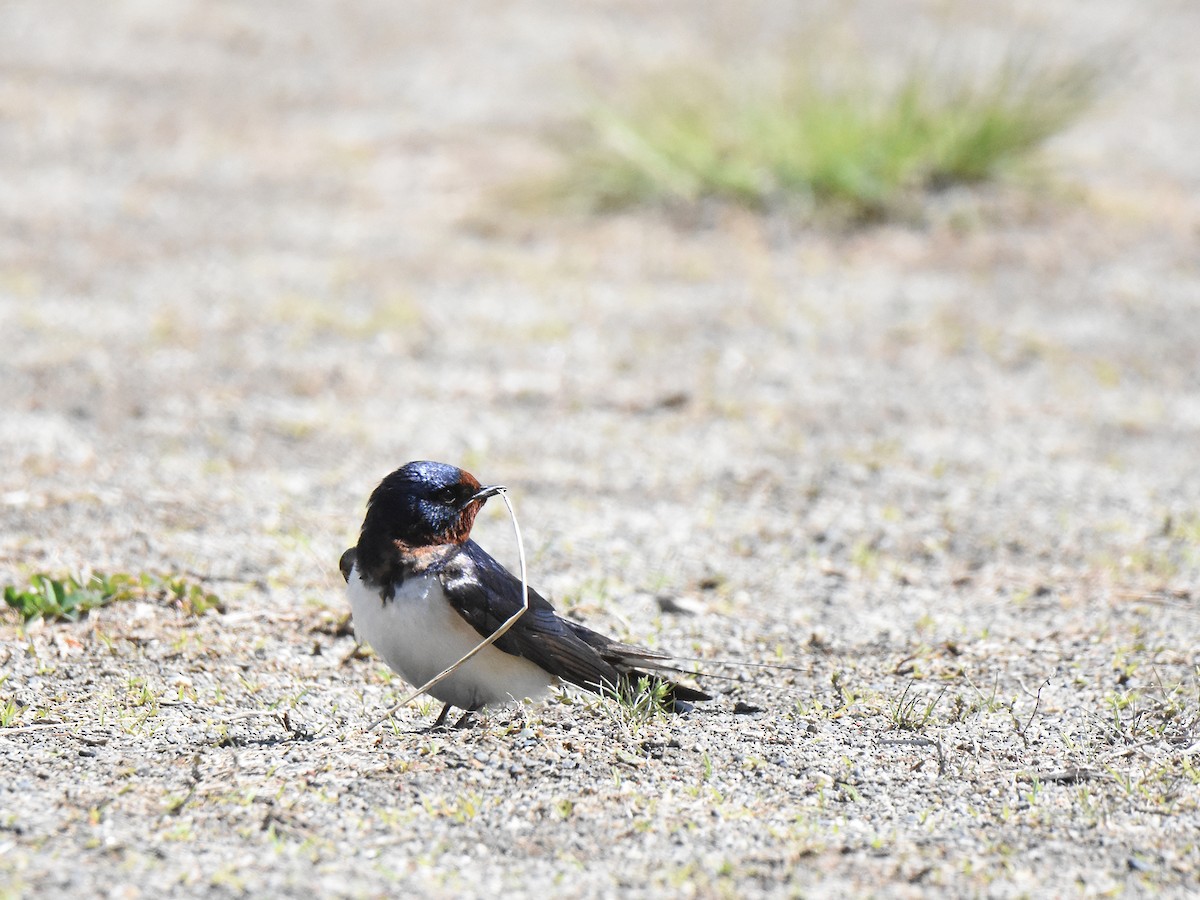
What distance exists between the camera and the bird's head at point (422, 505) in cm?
367

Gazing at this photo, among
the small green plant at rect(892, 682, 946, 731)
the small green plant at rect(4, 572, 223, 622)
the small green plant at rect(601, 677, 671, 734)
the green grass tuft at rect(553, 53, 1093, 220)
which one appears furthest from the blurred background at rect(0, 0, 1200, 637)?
the small green plant at rect(601, 677, 671, 734)

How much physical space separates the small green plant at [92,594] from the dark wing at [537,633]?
1076 mm

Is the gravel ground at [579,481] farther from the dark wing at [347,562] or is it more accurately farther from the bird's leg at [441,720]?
the dark wing at [347,562]

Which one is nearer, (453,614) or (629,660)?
(453,614)

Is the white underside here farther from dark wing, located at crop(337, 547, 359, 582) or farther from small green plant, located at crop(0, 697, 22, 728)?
small green plant, located at crop(0, 697, 22, 728)

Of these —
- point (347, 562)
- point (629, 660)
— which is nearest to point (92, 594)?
point (347, 562)

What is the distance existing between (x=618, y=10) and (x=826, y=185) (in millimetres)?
6275

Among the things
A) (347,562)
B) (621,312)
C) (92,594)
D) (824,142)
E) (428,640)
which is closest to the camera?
(428,640)

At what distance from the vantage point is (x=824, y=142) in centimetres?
925

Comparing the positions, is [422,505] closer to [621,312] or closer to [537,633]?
[537,633]

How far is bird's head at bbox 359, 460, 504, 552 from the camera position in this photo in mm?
3670

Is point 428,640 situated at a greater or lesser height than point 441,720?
greater

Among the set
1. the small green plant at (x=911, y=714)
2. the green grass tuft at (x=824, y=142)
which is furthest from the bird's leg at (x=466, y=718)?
the green grass tuft at (x=824, y=142)

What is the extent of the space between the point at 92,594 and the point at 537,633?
1421 millimetres
